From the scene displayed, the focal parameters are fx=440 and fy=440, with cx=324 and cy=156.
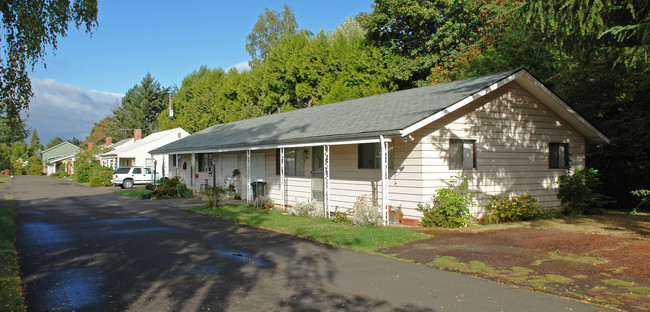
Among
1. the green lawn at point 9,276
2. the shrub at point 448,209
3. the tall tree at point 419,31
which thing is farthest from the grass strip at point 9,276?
the tall tree at point 419,31

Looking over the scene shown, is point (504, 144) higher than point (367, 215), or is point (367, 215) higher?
point (504, 144)

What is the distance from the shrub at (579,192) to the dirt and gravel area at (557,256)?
6.96ft

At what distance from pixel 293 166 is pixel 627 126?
13076mm

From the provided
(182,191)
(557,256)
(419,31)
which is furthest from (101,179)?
(557,256)

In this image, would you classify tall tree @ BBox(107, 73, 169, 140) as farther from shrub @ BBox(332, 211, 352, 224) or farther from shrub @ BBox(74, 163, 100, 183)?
shrub @ BBox(332, 211, 352, 224)

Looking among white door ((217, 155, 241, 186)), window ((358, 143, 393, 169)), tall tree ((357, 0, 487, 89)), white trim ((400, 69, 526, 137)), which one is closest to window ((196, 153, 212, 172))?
white door ((217, 155, 241, 186))

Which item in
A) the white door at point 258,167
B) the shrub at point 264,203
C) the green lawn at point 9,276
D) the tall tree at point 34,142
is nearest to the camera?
the green lawn at point 9,276

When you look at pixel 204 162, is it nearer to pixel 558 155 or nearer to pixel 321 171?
pixel 321 171

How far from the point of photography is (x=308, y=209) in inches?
600

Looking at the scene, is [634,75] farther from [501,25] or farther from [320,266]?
[320,266]

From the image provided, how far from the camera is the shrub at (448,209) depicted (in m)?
11.9

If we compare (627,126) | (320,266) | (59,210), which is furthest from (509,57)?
(59,210)

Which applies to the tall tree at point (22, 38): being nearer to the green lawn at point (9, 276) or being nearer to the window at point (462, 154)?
the green lawn at point (9, 276)

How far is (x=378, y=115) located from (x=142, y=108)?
70.3m
